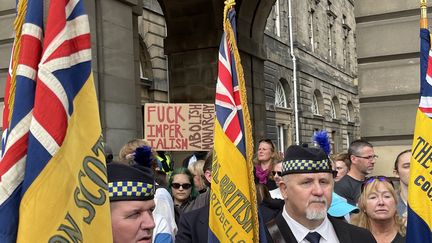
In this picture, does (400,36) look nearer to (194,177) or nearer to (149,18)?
(194,177)

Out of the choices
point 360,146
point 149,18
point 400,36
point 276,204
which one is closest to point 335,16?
point 149,18

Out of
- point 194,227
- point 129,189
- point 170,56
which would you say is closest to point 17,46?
point 129,189

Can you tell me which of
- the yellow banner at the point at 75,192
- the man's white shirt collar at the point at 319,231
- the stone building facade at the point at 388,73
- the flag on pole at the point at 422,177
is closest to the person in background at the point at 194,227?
the man's white shirt collar at the point at 319,231

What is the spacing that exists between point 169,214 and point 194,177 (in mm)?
1564

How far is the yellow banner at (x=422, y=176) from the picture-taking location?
3.84 meters

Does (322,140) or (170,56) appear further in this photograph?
(170,56)

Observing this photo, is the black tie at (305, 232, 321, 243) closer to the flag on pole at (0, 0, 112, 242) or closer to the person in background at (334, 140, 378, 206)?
the flag on pole at (0, 0, 112, 242)

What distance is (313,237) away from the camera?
9.79ft

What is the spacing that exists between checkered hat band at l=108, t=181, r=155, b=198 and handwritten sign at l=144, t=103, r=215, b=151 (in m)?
5.21

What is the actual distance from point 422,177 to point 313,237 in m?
1.33

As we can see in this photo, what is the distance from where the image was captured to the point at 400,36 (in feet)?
26.3

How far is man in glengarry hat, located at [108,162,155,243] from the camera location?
7.84 feet

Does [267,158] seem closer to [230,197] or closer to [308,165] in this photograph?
[230,197]

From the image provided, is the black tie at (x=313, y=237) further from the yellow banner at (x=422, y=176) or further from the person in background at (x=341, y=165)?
the person in background at (x=341, y=165)
